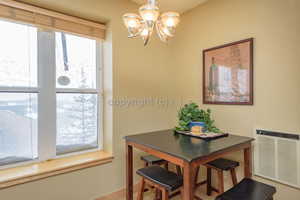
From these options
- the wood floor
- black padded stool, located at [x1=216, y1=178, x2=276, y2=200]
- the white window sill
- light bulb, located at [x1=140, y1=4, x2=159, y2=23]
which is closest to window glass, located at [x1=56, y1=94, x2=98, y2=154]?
the white window sill

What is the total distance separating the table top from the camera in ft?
4.29

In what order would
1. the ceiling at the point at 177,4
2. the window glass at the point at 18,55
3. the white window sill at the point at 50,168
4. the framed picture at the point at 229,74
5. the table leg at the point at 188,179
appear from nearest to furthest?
the table leg at the point at 188,179
the white window sill at the point at 50,168
the window glass at the point at 18,55
the framed picture at the point at 229,74
the ceiling at the point at 177,4

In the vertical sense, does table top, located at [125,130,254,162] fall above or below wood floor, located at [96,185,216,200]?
above

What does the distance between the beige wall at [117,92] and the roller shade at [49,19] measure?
80mm

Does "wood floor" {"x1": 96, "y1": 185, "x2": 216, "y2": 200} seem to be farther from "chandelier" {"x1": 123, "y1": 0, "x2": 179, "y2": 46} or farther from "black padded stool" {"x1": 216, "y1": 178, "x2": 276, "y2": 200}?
"chandelier" {"x1": 123, "y1": 0, "x2": 179, "y2": 46}

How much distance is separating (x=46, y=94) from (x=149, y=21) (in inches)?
55.9

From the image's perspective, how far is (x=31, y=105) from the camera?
188 cm

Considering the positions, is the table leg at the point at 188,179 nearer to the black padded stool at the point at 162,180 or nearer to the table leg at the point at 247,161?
the black padded stool at the point at 162,180

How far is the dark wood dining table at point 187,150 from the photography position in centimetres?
123

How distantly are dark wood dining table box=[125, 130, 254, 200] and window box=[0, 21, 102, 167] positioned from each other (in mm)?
811

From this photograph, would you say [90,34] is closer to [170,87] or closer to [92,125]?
[92,125]

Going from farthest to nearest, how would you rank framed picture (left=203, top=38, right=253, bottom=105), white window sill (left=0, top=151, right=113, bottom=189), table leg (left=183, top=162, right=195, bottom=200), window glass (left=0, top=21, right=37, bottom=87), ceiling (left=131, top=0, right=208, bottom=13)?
ceiling (left=131, top=0, right=208, bottom=13) < framed picture (left=203, top=38, right=253, bottom=105) < window glass (left=0, top=21, right=37, bottom=87) < white window sill (left=0, top=151, right=113, bottom=189) < table leg (left=183, top=162, right=195, bottom=200)

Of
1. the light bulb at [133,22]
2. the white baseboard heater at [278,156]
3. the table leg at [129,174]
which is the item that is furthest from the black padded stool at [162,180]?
the light bulb at [133,22]

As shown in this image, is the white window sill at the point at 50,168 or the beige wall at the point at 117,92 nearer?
the white window sill at the point at 50,168
